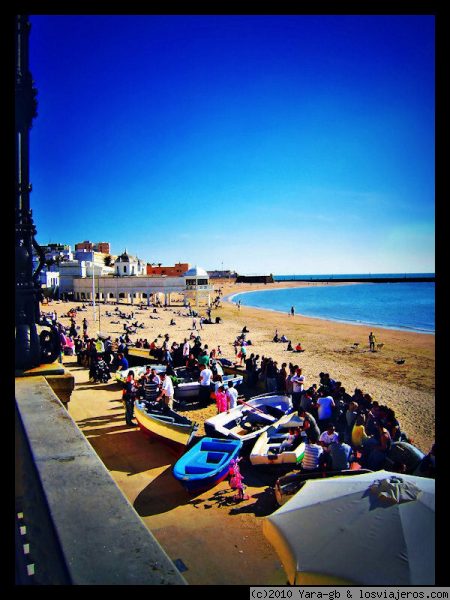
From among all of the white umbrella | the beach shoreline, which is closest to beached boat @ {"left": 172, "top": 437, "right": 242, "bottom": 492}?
the white umbrella

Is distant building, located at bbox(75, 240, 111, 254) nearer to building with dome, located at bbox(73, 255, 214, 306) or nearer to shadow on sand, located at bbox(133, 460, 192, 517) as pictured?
building with dome, located at bbox(73, 255, 214, 306)

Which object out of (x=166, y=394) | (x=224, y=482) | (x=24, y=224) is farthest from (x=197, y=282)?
(x=24, y=224)

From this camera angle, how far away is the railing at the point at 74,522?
176 cm

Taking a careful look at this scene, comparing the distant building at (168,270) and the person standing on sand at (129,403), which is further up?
the distant building at (168,270)

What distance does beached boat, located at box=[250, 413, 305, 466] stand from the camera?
8898 millimetres

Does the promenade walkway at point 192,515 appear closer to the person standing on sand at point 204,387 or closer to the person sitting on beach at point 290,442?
the person sitting on beach at point 290,442

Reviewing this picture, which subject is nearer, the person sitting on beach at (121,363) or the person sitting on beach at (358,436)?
the person sitting on beach at (358,436)

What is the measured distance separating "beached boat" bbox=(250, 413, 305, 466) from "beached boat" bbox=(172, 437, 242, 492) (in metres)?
0.51

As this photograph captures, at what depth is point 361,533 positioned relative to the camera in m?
4.68

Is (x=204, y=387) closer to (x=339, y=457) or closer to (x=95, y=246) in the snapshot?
(x=339, y=457)


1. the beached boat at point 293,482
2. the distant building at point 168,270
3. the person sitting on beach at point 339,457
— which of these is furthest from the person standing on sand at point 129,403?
the distant building at point 168,270

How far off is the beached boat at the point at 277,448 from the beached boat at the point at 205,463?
1.68 ft

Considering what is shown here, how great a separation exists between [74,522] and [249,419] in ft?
34.0

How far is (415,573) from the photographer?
161 inches
